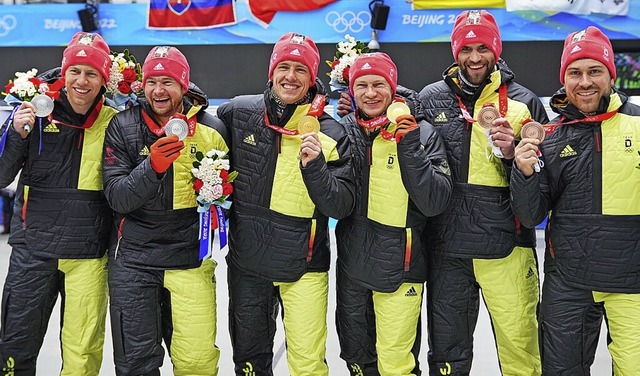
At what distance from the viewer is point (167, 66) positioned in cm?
382

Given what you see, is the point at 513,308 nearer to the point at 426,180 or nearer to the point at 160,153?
the point at 426,180

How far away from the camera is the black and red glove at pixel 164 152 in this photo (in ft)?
11.7

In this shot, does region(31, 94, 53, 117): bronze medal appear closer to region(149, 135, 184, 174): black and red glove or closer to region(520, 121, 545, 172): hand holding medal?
region(149, 135, 184, 174): black and red glove

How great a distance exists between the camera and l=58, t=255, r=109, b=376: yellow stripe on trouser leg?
13.3 ft

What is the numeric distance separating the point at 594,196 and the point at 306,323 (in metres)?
1.63

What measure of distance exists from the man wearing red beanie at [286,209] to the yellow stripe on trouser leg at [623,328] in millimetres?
1401

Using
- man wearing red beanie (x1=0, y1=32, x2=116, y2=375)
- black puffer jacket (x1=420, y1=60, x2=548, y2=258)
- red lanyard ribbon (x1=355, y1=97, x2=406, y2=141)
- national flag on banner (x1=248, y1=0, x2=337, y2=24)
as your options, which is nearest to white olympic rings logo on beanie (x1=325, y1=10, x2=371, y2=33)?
national flag on banner (x1=248, y1=0, x2=337, y2=24)

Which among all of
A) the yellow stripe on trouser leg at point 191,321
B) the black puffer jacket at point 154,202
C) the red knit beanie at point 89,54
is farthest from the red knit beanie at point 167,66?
the yellow stripe on trouser leg at point 191,321

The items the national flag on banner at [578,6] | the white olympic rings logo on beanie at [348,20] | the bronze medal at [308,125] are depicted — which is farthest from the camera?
the white olympic rings logo on beanie at [348,20]

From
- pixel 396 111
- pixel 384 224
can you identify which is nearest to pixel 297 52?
pixel 396 111

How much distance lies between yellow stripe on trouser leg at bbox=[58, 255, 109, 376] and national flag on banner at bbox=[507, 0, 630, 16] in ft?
23.6

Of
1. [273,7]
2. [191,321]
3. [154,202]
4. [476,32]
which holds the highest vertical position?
[273,7]

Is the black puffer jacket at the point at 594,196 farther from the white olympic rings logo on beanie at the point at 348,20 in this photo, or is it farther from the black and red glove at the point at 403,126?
the white olympic rings logo on beanie at the point at 348,20

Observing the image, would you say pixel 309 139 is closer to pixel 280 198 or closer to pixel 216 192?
pixel 280 198
